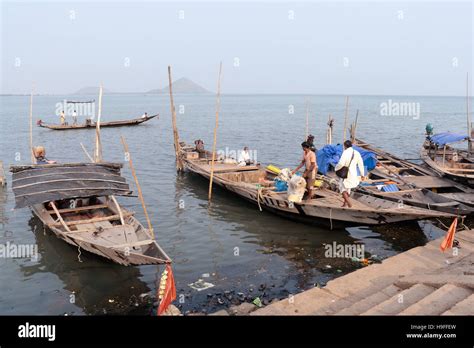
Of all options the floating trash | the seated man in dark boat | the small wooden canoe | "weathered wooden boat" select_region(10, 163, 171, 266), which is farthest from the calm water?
the small wooden canoe

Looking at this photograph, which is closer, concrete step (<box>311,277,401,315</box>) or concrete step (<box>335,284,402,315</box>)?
concrete step (<box>335,284,402,315</box>)

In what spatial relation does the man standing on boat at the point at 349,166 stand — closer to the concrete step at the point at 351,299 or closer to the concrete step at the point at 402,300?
the concrete step at the point at 351,299

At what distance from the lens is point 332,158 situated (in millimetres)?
16500

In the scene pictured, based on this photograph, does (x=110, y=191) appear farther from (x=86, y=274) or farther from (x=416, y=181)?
(x=416, y=181)

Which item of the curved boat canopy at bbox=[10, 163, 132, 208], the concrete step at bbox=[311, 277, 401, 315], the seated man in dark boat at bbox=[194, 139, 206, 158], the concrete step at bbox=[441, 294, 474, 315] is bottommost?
the concrete step at bbox=[311, 277, 401, 315]

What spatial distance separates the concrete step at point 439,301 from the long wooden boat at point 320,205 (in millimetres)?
3577

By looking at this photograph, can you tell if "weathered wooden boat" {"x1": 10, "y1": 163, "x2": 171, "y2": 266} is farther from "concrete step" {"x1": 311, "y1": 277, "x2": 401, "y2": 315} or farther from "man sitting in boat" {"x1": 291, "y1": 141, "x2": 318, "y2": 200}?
"man sitting in boat" {"x1": 291, "y1": 141, "x2": 318, "y2": 200}

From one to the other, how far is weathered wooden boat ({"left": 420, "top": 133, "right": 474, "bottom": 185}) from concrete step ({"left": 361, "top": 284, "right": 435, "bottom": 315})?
9.73 m

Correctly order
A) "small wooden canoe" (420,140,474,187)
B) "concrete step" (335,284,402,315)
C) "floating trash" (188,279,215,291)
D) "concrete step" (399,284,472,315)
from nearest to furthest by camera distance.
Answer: "concrete step" (399,284,472,315), "concrete step" (335,284,402,315), "floating trash" (188,279,215,291), "small wooden canoe" (420,140,474,187)

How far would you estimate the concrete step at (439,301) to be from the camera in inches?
221

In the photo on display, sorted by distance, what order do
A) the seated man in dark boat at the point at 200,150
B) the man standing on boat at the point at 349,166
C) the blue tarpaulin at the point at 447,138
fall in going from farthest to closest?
the seated man in dark boat at the point at 200,150, the blue tarpaulin at the point at 447,138, the man standing on boat at the point at 349,166

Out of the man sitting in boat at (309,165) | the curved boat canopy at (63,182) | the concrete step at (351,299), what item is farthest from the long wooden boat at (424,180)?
the curved boat canopy at (63,182)

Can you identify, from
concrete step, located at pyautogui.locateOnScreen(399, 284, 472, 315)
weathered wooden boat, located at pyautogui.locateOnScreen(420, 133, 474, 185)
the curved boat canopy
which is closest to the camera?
concrete step, located at pyautogui.locateOnScreen(399, 284, 472, 315)

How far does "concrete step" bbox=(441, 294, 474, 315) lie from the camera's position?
532 cm
